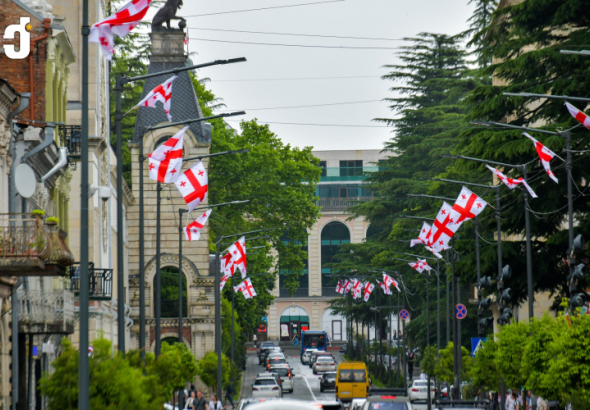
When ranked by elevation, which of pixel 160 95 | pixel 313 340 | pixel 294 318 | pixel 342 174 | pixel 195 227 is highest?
pixel 342 174

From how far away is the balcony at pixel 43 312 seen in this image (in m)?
27.4

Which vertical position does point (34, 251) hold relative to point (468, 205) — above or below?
below

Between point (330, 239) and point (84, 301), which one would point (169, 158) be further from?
point (330, 239)

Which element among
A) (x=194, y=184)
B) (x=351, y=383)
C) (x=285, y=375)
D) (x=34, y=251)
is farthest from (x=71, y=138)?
(x=285, y=375)

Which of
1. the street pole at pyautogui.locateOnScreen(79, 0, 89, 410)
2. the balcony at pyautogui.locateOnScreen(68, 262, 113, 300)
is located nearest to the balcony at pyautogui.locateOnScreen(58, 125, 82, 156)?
the balcony at pyautogui.locateOnScreen(68, 262, 113, 300)

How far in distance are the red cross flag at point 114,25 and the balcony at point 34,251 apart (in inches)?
183

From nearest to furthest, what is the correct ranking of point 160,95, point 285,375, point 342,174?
1. point 160,95
2. point 285,375
3. point 342,174

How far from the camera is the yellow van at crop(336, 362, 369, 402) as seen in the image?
57.3 m

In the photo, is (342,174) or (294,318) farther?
(342,174)

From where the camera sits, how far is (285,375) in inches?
2736

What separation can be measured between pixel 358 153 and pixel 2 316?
4585 inches

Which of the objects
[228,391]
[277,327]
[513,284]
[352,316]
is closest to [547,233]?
[513,284]

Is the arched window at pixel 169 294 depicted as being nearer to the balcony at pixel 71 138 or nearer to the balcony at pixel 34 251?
the balcony at pixel 71 138

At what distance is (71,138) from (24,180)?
12214 mm
